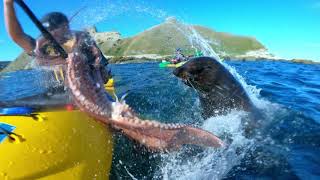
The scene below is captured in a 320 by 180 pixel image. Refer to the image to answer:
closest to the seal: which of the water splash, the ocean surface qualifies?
the ocean surface

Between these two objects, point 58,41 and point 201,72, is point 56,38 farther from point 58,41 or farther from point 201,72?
point 201,72

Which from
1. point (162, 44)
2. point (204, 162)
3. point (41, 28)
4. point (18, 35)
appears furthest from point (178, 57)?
point (162, 44)

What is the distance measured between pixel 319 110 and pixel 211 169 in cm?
554

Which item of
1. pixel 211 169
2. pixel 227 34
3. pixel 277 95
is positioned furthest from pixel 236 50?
pixel 211 169

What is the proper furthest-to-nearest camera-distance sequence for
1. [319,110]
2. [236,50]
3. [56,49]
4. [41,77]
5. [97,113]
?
[236,50], [319,110], [41,77], [56,49], [97,113]

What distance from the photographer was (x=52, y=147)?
4621 millimetres

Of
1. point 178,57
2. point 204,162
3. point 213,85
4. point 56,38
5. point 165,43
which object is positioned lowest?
point 165,43

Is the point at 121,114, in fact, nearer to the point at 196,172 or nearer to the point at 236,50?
the point at 196,172

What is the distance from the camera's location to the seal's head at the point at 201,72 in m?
6.96

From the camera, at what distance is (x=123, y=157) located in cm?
639

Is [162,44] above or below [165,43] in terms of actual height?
below

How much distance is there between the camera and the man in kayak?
418 cm

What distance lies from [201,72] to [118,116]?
3.34 m

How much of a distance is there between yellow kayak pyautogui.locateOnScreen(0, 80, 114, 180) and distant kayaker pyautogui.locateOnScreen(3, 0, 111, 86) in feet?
2.20
